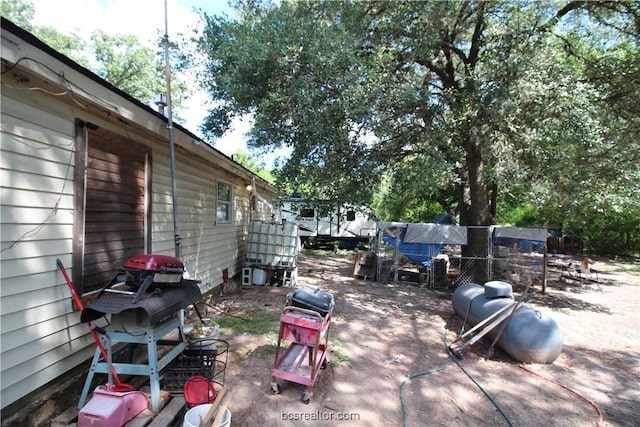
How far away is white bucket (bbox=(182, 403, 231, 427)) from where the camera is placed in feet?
8.14

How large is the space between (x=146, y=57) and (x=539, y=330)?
1032 inches

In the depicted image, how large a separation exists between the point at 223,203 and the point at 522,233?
25.1 ft

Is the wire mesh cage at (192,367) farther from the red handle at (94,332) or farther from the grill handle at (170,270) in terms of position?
the grill handle at (170,270)

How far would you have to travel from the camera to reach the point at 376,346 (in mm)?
4824

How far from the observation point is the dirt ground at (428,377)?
312 cm

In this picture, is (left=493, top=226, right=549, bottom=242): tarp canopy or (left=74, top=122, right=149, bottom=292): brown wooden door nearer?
(left=74, top=122, right=149, bottom=292): brown wooden door

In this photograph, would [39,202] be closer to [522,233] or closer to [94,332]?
[94,332]

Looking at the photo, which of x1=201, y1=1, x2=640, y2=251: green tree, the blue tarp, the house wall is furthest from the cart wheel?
the blue tarp

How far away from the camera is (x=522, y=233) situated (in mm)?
8188

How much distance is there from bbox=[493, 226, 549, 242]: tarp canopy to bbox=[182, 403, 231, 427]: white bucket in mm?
8073

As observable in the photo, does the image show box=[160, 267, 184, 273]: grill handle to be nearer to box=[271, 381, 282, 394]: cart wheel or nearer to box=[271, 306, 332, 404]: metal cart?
box=[271, 306, 332, 404]: metal cart

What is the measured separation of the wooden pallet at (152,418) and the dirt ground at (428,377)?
0.50m

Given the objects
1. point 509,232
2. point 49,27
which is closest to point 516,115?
point 509,232
